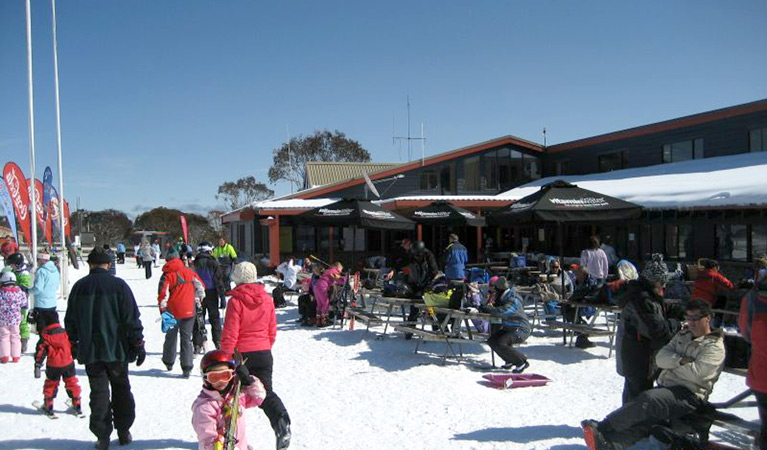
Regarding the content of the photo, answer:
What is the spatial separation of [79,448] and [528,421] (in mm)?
3713

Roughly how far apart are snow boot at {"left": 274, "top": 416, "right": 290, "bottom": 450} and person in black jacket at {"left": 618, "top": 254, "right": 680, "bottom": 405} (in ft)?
8.86

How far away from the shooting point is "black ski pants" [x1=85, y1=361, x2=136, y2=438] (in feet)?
15.4

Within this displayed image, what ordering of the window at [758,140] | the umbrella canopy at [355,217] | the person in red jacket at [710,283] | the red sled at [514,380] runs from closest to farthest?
the red sled at [514,380] → the person in red jacket at [710,283] → the umbrella canopy at [355,217] → the window at [758,140]

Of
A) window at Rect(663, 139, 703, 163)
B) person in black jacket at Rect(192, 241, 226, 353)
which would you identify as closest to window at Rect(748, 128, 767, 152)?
window at Rect(663, 139, 703, 163)

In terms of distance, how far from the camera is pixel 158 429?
5301mm

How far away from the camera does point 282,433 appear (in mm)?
4613

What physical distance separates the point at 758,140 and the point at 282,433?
19.0m

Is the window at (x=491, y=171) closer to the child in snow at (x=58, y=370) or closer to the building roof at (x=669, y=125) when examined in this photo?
the building roof at (x=669, y=125)

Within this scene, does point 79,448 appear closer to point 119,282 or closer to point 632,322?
point 119,282

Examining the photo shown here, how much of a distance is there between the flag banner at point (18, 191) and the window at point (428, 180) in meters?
13.9

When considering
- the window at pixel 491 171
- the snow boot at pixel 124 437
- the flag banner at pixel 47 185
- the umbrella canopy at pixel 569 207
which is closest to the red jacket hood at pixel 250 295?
the snow boot at pixel 124 437

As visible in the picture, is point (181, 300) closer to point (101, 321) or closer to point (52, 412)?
point (52, 412)

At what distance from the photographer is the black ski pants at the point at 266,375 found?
4691 mm

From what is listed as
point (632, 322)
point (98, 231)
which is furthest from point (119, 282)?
point (98, 231)
